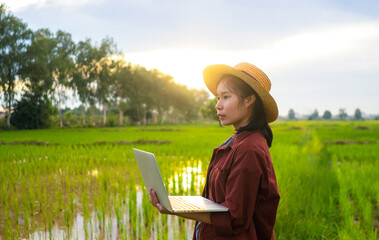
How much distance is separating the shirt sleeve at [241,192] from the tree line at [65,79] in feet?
49.6

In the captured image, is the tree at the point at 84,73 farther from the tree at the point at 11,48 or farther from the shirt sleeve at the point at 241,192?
the shirt sleeve at the point at 241,192

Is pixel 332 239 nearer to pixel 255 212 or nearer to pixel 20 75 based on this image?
pixel 255 212

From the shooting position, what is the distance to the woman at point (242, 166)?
1.15 m

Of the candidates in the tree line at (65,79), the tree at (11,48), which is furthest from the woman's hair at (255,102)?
the tree at (11,48)

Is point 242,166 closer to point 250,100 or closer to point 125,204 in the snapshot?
point 250,100

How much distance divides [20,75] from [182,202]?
2767 centimetres

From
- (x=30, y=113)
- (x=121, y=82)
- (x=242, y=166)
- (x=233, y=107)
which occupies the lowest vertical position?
(x=242, y=166)

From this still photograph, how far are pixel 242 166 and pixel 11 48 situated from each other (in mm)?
25569

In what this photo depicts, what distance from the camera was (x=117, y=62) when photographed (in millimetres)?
38031

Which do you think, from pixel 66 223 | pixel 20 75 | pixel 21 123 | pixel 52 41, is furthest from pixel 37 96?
pixel 66 223

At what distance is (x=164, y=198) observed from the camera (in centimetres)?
120

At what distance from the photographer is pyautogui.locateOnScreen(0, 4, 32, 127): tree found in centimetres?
2203

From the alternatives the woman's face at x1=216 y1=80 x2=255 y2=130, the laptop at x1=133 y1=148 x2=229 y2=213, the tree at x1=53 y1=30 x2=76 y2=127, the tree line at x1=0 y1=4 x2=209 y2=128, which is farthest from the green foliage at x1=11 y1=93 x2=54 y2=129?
the woman's face at x1=216 y1=80 x2=255 y2=130

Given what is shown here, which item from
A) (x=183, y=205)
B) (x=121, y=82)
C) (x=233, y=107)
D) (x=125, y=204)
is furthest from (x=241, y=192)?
(x=121, y=82)
